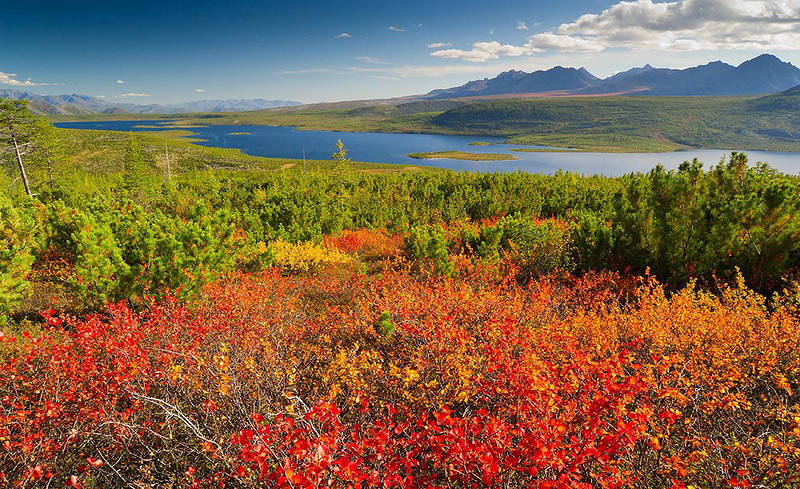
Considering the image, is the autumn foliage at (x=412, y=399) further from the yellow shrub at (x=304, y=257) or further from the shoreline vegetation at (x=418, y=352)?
the yellow shrub at (x=304, y=257)

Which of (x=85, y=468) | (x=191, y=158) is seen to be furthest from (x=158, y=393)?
(x=191, y=158)

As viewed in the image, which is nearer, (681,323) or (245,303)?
(681,323)

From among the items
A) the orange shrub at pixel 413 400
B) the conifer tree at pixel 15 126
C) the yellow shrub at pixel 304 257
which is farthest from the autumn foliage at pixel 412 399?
the conifer tree at pixel 15 126

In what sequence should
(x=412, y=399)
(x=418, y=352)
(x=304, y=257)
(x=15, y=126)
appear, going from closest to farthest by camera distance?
(x=412, y=399) → (x=418, y=352) → (x=304, y=257) → (x=15, y=126)

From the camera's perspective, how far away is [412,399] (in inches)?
221

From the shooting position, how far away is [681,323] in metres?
7.68

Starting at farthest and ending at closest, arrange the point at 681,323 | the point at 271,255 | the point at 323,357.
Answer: the point at 271,255
the point at 681,323
the point at 323,357

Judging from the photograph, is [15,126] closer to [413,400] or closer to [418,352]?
[418,352]

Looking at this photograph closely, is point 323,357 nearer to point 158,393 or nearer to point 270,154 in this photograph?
point 158,393

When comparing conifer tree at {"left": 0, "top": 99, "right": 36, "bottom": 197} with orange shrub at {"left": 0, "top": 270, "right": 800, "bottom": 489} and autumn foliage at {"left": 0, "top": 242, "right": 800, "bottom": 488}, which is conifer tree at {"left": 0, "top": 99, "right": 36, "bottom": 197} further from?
orange shrub at {"left": 0, "top": 270, "right": 800, "bottom": 489}

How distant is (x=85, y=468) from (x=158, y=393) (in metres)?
1.41

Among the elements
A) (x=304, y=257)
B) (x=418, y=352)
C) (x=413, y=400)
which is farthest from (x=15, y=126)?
(x=413, y=400)

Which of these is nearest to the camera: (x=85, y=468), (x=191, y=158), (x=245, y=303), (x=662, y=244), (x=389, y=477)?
(x=389, y=477)

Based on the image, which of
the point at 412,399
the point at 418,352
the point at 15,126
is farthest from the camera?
the point at 15,126
